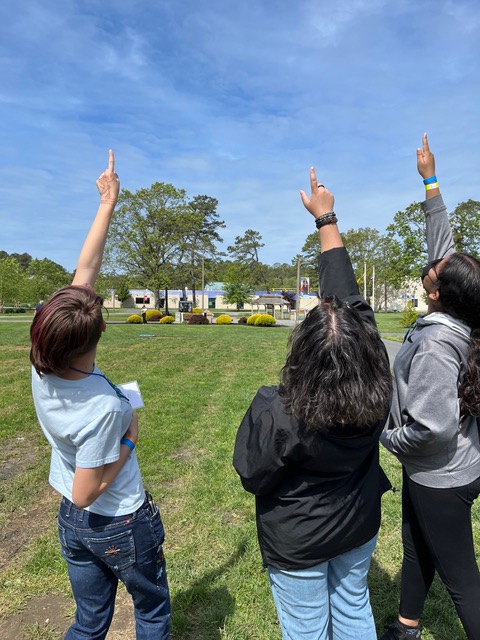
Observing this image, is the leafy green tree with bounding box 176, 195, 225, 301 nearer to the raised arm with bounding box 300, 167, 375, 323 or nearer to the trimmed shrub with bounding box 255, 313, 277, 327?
the trimmed shrub with bounding box 255, 313, 277, 327

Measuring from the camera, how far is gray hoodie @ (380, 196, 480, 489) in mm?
1658

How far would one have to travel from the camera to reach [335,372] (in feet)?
4.44

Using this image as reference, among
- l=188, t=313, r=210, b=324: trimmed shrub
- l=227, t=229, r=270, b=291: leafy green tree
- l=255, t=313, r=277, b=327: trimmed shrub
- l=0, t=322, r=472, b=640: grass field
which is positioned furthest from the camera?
l=227, t=229, r=270, b=291: leafy green tree

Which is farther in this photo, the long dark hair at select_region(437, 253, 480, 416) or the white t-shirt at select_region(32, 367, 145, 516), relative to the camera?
the long dark hair at select_region(437, 253, 480, 416)

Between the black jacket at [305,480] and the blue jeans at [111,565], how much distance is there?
435 mm

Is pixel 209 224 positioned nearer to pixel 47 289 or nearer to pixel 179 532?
pixel 47 289

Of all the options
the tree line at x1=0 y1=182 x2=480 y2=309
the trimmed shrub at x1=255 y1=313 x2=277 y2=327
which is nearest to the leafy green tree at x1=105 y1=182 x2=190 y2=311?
the tree line at x1=0 y1=182 x2=480 y2=309

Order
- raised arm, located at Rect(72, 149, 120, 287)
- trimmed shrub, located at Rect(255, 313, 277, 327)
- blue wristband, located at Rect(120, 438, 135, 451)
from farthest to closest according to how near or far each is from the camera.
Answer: trimmed shrub, located at Rect(255, 313, 277, 327) → raised arm, located at Rect(72, 149, 120, 287) → blue wristband, located at Rect(120, 438, 135, 451)

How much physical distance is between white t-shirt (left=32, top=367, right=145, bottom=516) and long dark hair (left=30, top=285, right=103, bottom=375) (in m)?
0.09

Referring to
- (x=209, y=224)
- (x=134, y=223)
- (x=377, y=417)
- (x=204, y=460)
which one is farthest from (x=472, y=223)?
(x=209, y=224)

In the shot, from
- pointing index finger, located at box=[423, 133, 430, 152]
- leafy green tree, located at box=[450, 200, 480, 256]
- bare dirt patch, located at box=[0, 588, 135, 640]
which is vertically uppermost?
leafy green tree, located at box=[450, 200, 480, 256]

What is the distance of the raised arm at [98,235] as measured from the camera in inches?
71.6

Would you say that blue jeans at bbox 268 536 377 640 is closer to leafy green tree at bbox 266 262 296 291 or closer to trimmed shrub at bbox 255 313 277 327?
trimmed shrub at bbox 255 313 277 327

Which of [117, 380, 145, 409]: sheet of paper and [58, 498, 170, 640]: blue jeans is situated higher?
[117, 380, 145, 409]: sheet of paper
